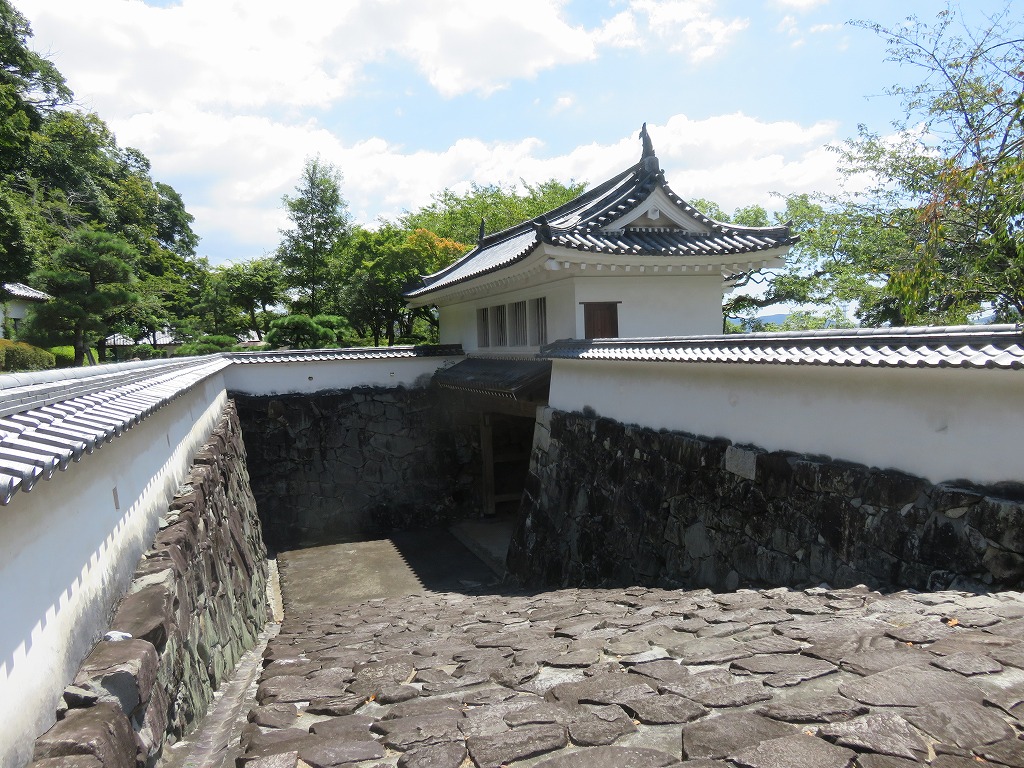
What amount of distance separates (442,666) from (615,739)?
1750mm

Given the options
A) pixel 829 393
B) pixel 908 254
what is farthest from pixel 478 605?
pixel 908 254

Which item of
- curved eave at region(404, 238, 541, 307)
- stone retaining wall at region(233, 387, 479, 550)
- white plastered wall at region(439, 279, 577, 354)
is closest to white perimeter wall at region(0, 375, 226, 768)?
curved eave at region(404, 238, 541, 307)

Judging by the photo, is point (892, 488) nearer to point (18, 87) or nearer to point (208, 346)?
point (208, 346)

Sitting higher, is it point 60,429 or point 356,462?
point 60,429

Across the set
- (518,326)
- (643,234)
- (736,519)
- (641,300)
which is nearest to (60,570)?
(736,519)

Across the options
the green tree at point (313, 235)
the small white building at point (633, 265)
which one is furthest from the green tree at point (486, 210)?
the small white building at point (633, 265)

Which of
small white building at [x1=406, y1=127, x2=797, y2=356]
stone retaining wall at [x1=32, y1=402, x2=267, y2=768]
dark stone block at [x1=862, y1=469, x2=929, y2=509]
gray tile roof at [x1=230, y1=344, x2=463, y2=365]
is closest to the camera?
stone retaining wall at [x1=32, y1=402, x2=267, y2=768]

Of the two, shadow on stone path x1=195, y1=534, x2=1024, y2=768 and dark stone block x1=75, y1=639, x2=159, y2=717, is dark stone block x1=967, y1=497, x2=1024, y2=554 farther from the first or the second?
dark stone block x1=75, y1=639, x2=159, y2=717

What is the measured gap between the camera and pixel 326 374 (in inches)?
615

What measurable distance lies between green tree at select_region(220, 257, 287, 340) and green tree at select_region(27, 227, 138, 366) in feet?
36.3

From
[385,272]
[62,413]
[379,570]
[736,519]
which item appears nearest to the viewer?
[62,413]

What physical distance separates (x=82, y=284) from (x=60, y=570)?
56.4 ft

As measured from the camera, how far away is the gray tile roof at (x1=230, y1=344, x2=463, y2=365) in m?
15.3

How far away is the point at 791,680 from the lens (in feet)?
10.4
